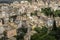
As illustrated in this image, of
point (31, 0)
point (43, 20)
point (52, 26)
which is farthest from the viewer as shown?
point (31, 0)

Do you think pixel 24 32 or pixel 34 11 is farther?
pixel 34 11

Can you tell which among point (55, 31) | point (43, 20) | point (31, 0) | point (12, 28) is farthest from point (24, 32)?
point (31, 0)

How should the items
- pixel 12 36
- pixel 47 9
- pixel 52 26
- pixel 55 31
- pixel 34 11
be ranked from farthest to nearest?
1. pixel 47 9
2. pixel 34 11
3. pixel 52 26
4. pixel 55 31
5. pixel 12 36

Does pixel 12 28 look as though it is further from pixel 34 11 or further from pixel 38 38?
pixel 34 11

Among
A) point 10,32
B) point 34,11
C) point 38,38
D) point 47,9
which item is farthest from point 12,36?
point 47,9

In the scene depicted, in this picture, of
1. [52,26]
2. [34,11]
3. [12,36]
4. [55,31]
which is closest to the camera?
[12,36]

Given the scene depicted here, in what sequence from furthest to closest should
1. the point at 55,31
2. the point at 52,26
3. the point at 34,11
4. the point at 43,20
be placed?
the point at 34,11, the point at 43,20, the point at 52,26, the point at 55,31

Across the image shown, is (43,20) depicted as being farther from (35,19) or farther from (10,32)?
(10,32)
